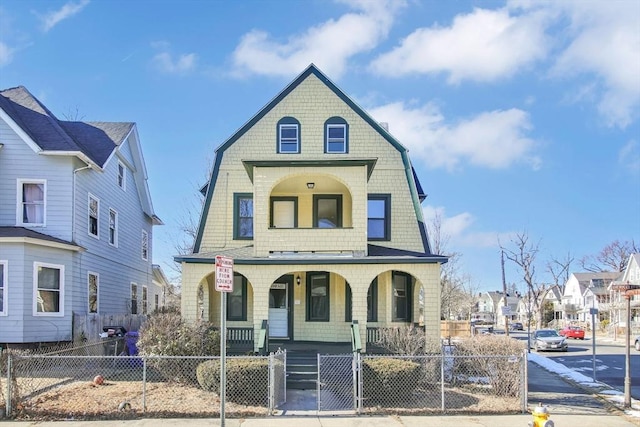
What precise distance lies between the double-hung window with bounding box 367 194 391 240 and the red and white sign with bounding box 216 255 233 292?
33.9ft

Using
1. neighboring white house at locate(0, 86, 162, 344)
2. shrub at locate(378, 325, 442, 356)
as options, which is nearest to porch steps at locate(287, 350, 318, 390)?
shrub at locate(378, 325, 442, 356)

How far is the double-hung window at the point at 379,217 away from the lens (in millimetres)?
17984

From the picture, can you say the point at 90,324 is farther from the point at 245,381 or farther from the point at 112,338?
the point at 245,381

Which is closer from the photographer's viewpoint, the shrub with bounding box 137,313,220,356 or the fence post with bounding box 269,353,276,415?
the fence post with bounding box 269,353,276,415

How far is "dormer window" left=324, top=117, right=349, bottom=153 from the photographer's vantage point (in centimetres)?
1839

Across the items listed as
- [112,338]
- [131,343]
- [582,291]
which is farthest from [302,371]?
[582,291]

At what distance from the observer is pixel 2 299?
15219mm

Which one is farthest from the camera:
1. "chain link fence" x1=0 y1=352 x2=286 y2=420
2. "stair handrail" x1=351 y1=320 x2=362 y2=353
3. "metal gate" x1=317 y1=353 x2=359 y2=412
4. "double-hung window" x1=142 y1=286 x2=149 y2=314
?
"double-hung window" x1=142 y1=286 x2=149 y2=314

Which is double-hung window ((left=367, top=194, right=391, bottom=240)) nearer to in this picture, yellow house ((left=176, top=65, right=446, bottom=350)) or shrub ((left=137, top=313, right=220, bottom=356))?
yellow house ((left=176, top=65, right=446, bottom=350))

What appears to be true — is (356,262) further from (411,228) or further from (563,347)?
(563,347)

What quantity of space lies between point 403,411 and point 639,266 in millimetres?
53404

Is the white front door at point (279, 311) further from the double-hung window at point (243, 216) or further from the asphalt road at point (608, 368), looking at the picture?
the asphalt road at point (608, 368)

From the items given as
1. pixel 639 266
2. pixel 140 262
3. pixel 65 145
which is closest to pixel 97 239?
pixel 65 145

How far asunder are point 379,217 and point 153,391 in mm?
9353
